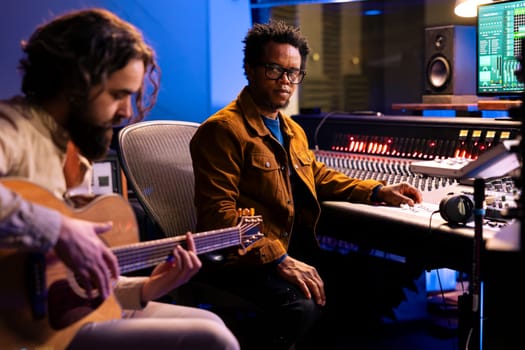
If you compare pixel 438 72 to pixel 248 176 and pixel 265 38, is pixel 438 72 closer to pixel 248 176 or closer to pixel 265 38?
pixel 265 38

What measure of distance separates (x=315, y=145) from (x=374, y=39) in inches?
90.7

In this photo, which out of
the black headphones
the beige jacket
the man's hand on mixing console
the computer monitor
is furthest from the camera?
the computer monitor

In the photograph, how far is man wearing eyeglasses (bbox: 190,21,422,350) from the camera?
7.70ft

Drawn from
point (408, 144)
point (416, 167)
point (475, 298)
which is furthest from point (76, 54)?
point (408, 144)

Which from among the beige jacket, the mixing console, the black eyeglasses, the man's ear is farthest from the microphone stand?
the beige jacket

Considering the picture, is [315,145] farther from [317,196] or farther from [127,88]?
[127,88]

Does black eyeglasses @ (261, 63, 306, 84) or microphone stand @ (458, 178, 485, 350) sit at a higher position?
black eyeglasses @ (261, 63, 306, 84)

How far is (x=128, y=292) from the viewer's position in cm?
189

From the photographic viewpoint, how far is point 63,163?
1746 millimetres

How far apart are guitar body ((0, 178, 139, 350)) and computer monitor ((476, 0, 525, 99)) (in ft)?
5.73

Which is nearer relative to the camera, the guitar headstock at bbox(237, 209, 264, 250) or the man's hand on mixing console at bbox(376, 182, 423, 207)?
the guitar headstock at bbox(237, 209, 264, 250)

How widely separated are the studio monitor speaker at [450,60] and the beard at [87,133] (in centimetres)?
196

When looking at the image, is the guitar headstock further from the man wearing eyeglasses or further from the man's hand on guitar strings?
the man's hand on guitar strings

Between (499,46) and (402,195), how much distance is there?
0.77m
